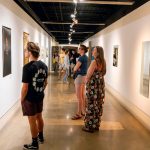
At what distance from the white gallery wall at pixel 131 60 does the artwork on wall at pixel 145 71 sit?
0.45 ft

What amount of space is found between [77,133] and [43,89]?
1.40 metres

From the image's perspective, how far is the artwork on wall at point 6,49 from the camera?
537 cm

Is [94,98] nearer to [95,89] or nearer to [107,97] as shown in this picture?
[95,89]

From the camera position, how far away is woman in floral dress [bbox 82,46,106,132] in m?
5.08

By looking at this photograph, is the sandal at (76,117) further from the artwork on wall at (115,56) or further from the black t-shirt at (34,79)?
the artwork on wall at (115,56)

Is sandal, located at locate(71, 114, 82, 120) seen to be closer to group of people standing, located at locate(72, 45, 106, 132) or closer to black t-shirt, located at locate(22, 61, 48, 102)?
group of people standing, located at locate(72, 45, 106, 132)

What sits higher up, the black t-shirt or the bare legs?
the black t-shirt

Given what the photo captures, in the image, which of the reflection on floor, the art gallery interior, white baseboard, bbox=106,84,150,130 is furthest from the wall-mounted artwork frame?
the reflection on floor

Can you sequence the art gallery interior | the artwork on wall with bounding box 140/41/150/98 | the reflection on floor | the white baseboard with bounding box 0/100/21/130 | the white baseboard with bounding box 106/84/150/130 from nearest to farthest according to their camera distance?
the reflection on floor
the art gallery interior
the white baseboard with bounding box 0/100/21/130
the white baseboard with bounding box 106/84/150/130
the artwork on wall with bounding box 140/41/150/98

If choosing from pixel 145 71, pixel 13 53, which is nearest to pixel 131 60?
pixel 145 71

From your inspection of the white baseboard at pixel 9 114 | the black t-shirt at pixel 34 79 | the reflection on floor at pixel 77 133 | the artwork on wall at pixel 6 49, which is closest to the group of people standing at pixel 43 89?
the black t-shirt at pixel 34 79

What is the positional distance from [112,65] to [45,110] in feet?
13.3

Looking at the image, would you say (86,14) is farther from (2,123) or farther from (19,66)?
(2,123)

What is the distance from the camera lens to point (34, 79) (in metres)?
4.04
